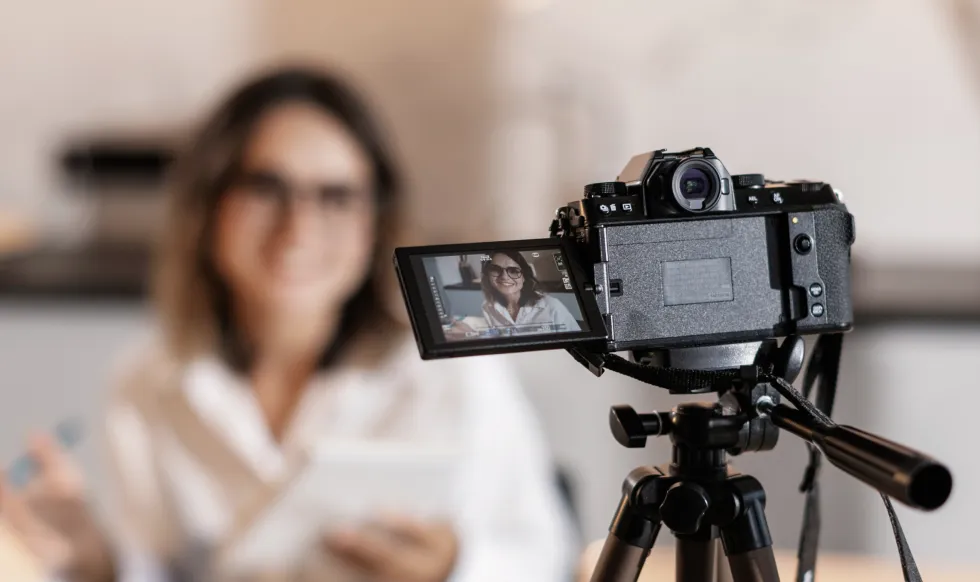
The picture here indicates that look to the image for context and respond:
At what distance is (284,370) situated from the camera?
1.59 metres

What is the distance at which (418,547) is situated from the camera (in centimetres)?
127

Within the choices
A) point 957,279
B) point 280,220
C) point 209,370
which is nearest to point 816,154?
point 957,279

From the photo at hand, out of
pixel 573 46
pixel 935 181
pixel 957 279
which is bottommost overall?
pixel 957 279

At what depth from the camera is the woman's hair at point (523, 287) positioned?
1.83ft

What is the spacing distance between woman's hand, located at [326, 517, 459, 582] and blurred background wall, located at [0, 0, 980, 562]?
67 cm

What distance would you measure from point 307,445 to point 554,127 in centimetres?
106

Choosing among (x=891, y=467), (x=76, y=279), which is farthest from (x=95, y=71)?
(x=891, y=467)

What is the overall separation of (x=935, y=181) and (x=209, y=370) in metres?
1.64

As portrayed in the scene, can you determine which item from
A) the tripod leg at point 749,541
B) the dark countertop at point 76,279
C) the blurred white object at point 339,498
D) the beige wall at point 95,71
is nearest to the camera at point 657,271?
the tripod leg at point 749,541

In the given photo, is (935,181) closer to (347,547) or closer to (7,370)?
(347,547)

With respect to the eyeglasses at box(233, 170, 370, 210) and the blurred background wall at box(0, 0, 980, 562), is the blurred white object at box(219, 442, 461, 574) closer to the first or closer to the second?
the eyeglasses at box(233, 170, 370, 210)

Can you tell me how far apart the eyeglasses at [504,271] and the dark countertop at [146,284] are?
1.42 metres

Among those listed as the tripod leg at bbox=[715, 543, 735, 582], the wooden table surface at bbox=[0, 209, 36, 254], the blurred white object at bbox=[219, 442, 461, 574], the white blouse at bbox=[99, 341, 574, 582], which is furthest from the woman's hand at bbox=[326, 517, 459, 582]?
the wooden table surface at bbox=[0, 209, 36, 254]

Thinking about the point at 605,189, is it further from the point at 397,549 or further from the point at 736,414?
the point at 397,549
